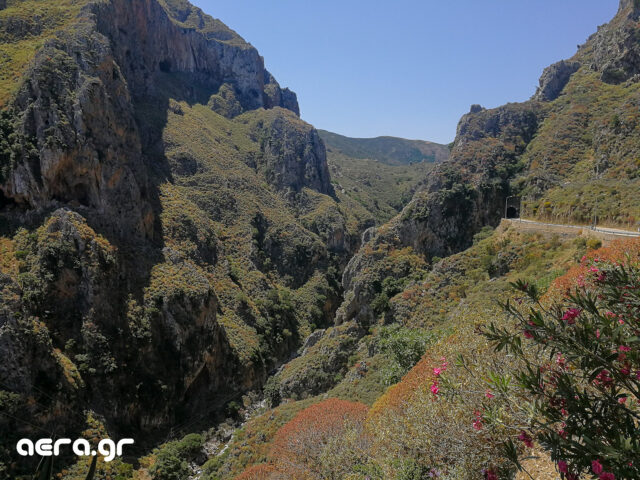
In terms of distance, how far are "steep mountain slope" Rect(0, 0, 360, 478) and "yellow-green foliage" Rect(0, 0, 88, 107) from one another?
24 centimetres

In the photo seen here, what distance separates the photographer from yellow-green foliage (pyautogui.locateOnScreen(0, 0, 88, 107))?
37750mm

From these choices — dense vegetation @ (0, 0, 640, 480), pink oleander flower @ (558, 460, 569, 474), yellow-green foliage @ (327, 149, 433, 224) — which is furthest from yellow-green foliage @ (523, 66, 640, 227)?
yellow-green foliage @ (327, 149, 433, 224)

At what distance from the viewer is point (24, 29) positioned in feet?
145

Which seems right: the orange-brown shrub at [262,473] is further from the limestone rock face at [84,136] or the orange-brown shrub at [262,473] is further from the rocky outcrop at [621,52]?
the rocky outcrop at [621,52]

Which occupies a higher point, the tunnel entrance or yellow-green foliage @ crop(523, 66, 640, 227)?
yellow-green foliage @ crop(523, 66, 640, 227)

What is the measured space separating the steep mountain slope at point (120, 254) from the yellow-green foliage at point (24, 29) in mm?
235

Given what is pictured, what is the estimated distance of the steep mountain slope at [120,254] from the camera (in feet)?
91.4

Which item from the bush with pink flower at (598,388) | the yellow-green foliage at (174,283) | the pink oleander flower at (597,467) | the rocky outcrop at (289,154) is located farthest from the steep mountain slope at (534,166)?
the rocky outcrop at (289,154)

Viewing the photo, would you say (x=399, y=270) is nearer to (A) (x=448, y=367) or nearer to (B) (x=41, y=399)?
(A) (x=448, y=367)

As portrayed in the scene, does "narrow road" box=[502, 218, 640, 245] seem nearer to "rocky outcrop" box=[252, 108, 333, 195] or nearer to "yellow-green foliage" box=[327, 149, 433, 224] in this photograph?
"yellow-green foliage" box=[327, 149, 433, 224]

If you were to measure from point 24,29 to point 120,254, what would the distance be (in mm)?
35198

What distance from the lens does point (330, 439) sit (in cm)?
1563

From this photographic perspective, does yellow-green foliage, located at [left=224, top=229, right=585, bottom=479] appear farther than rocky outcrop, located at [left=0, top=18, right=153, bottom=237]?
No

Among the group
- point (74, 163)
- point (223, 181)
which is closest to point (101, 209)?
point (74, 163)
